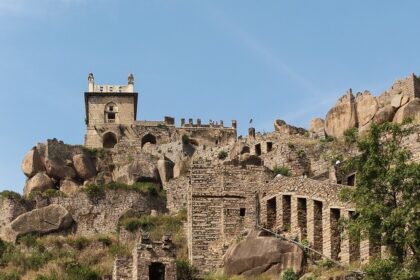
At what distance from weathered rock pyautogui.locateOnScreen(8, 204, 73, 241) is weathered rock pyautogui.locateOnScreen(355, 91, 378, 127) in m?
17.7

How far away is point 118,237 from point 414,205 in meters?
26.5

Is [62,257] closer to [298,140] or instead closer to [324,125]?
[298,140]

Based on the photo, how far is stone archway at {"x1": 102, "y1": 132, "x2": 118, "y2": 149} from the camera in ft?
279

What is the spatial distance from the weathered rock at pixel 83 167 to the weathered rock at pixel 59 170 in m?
0.40

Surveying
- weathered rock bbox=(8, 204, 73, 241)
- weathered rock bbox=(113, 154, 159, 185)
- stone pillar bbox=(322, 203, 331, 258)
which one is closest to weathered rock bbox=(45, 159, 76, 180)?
weathered rock bbox=(113, 154, 159, 185)

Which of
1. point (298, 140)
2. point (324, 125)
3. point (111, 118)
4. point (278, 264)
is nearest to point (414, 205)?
point (278, 264)

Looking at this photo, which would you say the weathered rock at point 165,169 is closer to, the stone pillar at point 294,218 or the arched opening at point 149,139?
the arched opening at point 149,139

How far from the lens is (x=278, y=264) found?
1948 inches

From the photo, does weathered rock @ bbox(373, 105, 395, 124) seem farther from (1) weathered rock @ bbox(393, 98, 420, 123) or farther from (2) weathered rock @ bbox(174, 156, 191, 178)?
(2) weathered rock @ bbox(174, 156, 191, 178)

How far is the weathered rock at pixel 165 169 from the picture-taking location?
74438 millimetres

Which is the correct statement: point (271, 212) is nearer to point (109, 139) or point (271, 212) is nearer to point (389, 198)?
point (389, 198)

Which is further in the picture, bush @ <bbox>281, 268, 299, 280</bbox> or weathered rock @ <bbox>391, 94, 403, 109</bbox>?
weathered rock @ <bbox>391, 94, 403, 109</bbox>

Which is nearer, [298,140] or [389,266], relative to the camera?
[389,266]

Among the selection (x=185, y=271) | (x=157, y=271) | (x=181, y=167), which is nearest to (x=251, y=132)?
(x=181, y=167)
